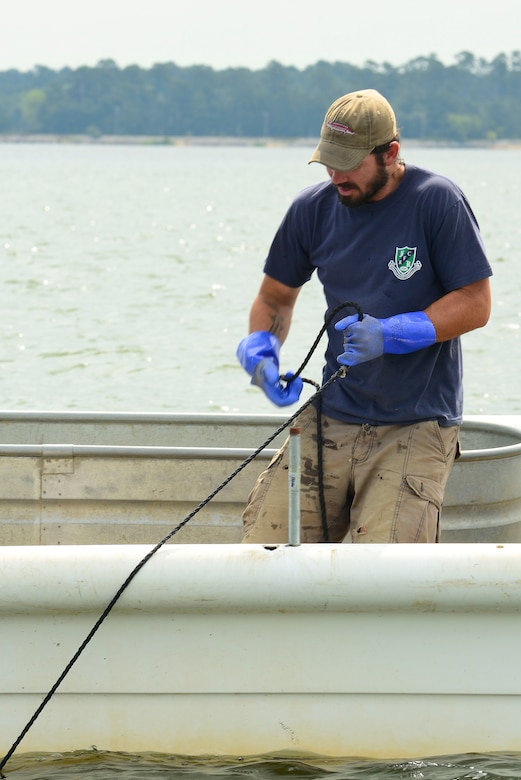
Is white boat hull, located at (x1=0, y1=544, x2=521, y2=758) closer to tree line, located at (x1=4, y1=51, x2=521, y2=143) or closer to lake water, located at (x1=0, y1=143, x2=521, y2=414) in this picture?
lake water, located at (x1=0, y1=143, x2=521, y2=414)

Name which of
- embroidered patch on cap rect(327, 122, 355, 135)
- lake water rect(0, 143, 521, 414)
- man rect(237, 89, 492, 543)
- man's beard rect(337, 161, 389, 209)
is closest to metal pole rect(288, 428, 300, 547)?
man rect(237, 89, 492, 543)

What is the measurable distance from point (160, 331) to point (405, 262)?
46.8 feet

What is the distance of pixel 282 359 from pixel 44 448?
32.8 feet

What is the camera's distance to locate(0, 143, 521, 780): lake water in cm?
420

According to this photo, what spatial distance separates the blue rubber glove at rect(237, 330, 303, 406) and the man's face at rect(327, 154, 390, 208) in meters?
0.57

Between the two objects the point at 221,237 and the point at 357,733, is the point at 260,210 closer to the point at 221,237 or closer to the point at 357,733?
the point at 221,237

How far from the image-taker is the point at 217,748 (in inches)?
162

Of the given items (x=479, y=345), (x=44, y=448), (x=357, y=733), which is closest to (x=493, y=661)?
(x=357, y=733)

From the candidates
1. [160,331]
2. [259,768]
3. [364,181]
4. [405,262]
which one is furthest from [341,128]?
[160,331]

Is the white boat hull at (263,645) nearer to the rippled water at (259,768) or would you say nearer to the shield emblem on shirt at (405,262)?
the rippled water at (259,768)

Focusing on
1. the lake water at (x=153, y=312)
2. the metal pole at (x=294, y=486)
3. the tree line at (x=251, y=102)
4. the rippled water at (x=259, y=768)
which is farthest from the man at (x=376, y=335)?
the tree line at (x=251, y=102)

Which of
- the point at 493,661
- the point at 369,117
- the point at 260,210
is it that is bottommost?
the point at 260,210

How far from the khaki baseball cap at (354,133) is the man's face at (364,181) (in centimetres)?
3

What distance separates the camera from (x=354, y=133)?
411 cm
